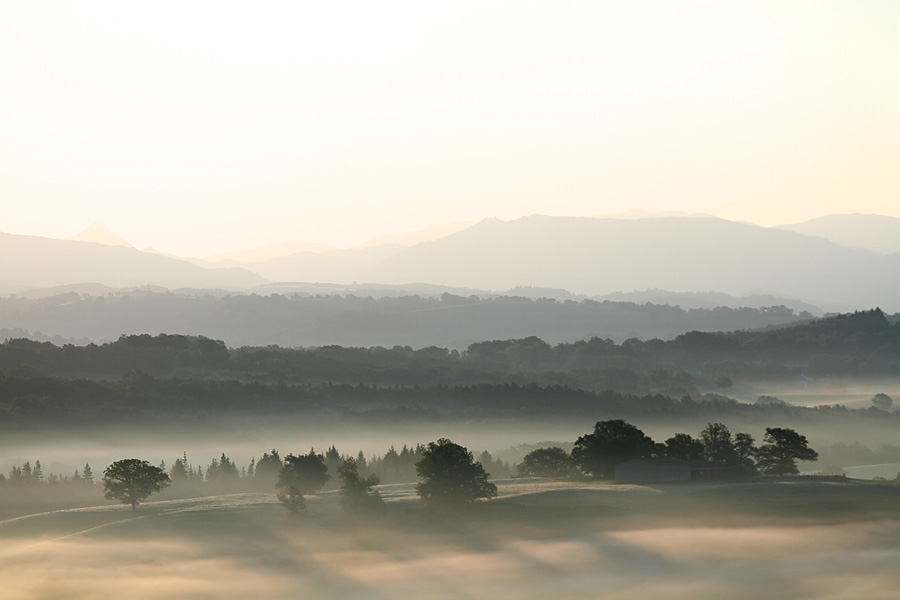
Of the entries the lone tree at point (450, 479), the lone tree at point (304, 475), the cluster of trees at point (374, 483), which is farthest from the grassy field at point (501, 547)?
the lone tree at point (304, 475)

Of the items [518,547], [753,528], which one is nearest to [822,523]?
[753,528]

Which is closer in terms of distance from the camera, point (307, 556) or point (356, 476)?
point (307, 556)

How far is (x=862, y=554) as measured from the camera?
11450 cm

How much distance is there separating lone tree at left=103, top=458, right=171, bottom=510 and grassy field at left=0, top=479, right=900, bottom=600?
279 cm

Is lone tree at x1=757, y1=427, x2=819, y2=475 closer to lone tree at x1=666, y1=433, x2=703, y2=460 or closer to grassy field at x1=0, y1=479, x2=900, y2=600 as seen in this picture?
lone tree at x1=666, y1=433, x2=703, y2=460

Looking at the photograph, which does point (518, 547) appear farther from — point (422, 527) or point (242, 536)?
point (242, 536)

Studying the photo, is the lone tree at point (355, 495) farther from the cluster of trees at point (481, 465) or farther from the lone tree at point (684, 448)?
the lone tree at point (684, 448)

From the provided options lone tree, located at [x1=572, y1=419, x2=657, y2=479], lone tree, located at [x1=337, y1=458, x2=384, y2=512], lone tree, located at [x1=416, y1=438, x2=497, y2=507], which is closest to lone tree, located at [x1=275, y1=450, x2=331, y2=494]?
lone tree, located at [x1=337, y1=458, x2=384, y2=512]

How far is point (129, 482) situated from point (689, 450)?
303ft

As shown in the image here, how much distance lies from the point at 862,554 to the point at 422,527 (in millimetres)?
53425

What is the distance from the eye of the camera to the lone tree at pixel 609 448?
177 metres

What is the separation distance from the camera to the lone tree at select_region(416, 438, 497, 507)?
145875 millimetres

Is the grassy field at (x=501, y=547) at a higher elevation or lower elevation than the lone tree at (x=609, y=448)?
lower

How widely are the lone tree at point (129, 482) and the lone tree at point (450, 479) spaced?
1695 inches
